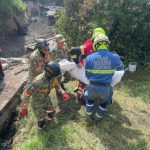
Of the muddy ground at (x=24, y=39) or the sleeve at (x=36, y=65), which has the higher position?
the sleeve at (x=36, y=65)

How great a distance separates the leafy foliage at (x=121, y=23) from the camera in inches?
445

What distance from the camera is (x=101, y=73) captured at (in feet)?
23.7

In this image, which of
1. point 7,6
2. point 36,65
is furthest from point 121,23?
point 7,6

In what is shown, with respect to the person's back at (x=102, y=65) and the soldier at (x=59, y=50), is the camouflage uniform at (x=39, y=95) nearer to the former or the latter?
the person's back at (x=102, y=65)

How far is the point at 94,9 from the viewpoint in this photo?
460 inches

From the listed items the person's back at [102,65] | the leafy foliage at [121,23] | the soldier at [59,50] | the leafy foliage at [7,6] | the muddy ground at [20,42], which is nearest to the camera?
the person's back at [102,65]

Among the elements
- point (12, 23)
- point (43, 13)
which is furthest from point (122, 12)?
point (43, 13)

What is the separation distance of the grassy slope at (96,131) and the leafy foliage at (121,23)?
9.92 ft

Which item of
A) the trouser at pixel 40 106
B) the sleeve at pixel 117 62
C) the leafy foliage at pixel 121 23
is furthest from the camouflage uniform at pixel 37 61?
the leafy foliage at pixel 121 23

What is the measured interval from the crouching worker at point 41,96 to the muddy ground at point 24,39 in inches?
476

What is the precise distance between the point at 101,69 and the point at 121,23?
4.59 meters

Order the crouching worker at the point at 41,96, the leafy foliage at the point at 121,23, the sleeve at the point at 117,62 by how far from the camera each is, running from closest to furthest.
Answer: the sleeve at the point at 117,62 → the crouching worker at the point at 41,96 → the leafy foliage at the point at 121,23

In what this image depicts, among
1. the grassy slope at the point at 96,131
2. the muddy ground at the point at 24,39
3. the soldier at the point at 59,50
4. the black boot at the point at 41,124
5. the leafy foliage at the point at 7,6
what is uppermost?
the soldier at the point at 59,50

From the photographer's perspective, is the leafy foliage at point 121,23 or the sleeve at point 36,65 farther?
the leafy foliage at point 121,23
